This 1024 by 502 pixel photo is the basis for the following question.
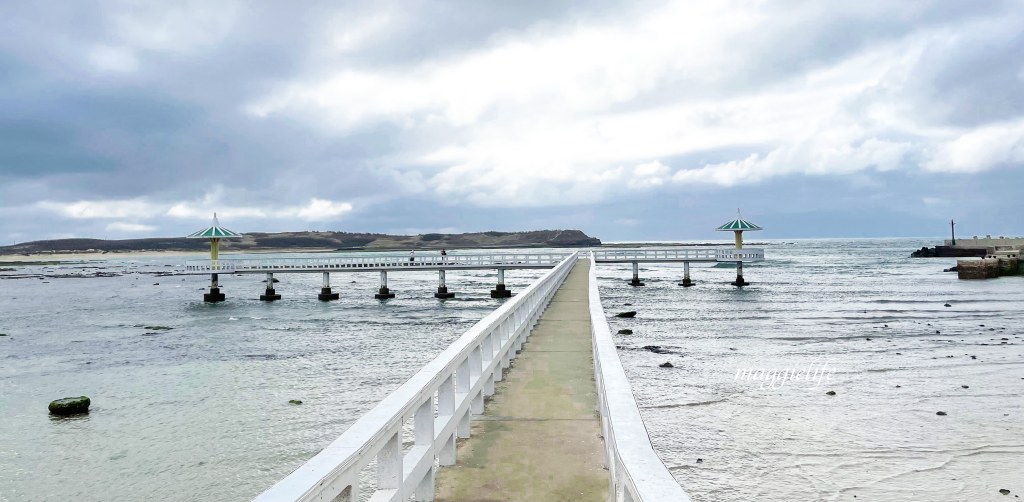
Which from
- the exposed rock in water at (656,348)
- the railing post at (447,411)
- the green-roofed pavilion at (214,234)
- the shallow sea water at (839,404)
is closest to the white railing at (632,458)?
the railing post at (447,411)

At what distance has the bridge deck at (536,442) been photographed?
532 cm

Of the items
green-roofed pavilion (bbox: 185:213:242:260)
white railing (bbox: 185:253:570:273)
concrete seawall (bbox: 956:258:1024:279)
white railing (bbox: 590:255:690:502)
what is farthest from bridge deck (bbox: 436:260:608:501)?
concrete seawall (bbox: 956:258:1024:279)

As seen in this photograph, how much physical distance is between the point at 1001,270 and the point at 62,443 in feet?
223

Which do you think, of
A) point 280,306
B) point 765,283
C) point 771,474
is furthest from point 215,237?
point 771,474

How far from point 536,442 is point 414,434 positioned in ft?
4.54

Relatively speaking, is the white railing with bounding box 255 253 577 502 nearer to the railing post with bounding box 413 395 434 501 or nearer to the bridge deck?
A: the railing post with bounding box 413 395 434 501

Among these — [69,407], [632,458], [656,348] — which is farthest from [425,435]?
[656,348]

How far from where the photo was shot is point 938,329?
1048 inches

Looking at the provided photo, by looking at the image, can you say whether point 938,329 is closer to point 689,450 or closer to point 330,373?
point 689,450

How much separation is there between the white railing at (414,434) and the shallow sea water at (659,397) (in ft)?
13.6

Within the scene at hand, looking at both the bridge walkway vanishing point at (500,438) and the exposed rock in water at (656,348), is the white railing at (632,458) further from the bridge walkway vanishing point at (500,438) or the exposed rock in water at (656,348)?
the exposed rock in water at (656,348)

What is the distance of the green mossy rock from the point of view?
1579 centimetres

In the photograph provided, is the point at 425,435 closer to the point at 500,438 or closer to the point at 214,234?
the point at 500,438

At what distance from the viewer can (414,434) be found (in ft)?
18.3
